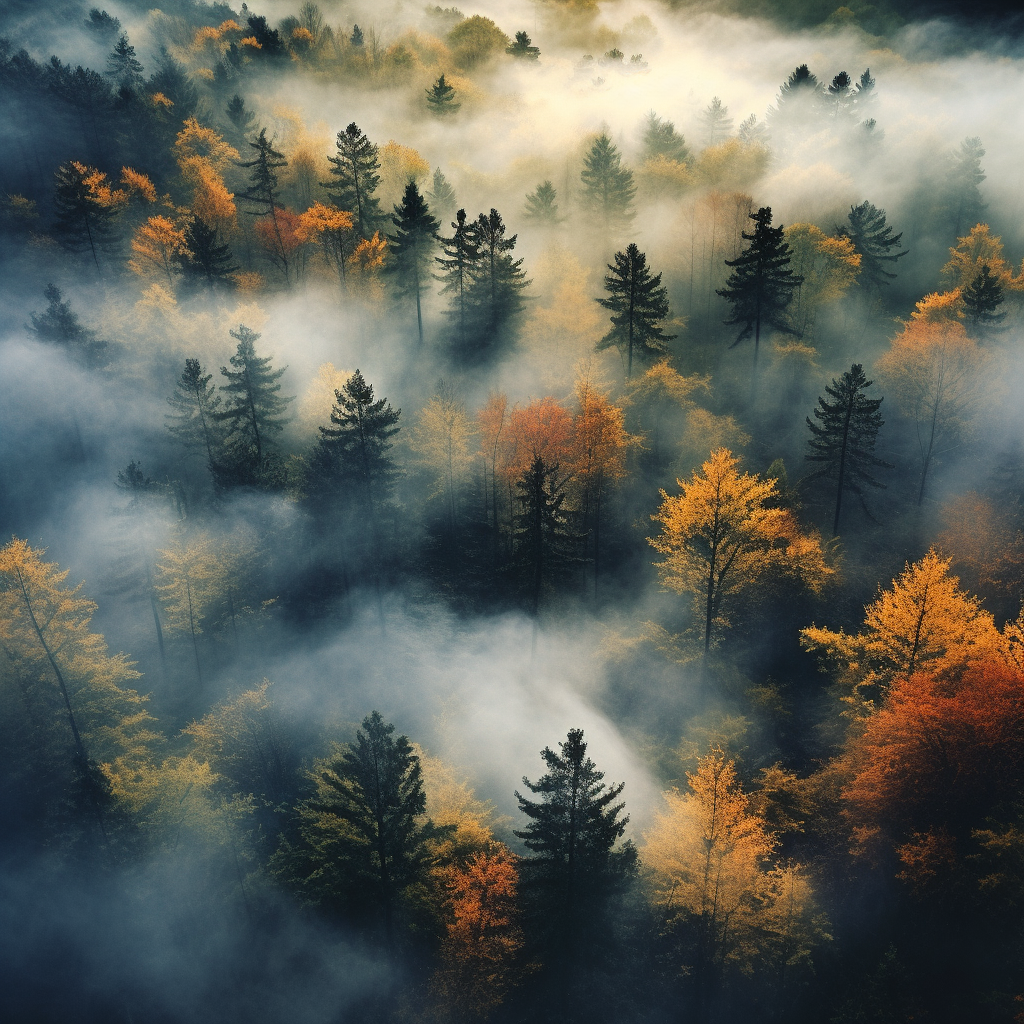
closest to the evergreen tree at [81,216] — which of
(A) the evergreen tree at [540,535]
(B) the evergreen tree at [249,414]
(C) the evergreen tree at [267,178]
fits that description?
(C) the evergreen tree at [267,178]

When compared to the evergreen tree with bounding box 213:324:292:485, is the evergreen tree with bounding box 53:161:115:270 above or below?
above

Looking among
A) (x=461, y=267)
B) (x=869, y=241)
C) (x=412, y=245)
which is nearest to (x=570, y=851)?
(x=461, y=267)

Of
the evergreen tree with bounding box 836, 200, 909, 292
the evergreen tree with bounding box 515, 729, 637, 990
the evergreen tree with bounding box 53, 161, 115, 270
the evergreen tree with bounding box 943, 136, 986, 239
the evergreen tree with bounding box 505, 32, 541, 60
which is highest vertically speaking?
the evergreen tree with bounding box 505, 32, 541, 60

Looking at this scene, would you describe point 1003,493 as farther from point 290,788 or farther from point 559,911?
point 290,788

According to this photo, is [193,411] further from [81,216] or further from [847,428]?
[847,428]

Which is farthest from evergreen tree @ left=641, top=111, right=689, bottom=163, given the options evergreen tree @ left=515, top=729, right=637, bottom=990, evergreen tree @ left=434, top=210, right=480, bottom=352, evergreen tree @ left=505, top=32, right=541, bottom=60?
evergreen tree @ left=515, top=729, right=637, bottom=990

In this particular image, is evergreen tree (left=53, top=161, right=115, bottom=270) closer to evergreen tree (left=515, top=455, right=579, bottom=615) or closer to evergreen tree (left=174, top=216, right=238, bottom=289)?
evergreen tree (left=174, top=216, right=238, bottom=289)

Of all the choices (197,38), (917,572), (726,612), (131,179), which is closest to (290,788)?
(726,612)
